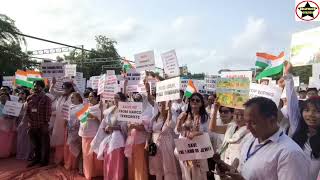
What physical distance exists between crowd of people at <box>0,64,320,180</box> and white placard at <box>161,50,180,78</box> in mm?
798

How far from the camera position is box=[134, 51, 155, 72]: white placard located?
7969mm

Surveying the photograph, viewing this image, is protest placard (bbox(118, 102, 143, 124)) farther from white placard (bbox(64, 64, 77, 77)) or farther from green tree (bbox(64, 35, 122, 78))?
green tree (bbox(64, 35, 122, 78))

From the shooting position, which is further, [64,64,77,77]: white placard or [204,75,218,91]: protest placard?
[64,64,77,77]: white placard

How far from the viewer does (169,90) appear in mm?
5715

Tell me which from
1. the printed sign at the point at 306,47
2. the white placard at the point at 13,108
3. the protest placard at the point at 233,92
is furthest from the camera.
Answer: the white placard at the point at 13,108

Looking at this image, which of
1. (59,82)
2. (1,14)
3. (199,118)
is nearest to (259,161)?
(199,118)

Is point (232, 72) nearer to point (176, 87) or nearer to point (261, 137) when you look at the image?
point (176, 87)

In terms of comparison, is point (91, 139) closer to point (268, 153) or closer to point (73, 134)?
point (73, 134)

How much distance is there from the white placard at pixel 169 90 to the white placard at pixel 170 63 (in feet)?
8.94

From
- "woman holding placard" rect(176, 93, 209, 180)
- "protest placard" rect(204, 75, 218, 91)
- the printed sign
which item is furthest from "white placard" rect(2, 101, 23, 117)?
the printed sign

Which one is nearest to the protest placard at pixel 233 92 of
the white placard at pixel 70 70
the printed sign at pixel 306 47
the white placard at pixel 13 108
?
the printed sign at pixel 306 47

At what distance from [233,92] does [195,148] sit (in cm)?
85

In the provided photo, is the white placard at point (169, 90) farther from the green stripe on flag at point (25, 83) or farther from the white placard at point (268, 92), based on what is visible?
the green stripe on flag at point (25, 83)

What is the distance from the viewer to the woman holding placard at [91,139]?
7340 millimetres
